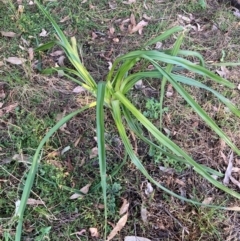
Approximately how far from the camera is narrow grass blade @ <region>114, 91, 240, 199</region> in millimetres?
1491

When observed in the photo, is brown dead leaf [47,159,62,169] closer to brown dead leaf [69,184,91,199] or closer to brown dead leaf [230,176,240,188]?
brown dead leaf [69,184,91,199]


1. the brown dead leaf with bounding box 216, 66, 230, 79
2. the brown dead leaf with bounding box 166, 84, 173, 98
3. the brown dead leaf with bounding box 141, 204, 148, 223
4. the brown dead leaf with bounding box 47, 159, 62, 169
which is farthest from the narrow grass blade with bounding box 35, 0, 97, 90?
the brown dead leaf with bounding box 216, 66, 230, 79

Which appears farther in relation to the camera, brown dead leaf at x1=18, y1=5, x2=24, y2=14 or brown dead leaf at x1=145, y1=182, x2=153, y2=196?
brown dead leaf at x1=18, y1=5, x2=24, y2=14

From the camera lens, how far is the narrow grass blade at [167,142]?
1.49 meters

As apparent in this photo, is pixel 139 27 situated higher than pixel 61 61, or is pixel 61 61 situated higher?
pixel 139 27

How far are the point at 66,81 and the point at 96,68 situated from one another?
0.21 metres

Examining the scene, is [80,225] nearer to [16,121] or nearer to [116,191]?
[116,191]

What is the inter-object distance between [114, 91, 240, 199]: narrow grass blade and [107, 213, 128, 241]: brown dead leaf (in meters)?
0.40

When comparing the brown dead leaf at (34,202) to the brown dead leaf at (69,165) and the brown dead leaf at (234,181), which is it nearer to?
the brown dead leaf at (69,165)

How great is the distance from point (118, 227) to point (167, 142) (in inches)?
18.2

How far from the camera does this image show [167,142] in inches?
60.9

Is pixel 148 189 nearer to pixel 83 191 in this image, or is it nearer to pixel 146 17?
pixel 83 191

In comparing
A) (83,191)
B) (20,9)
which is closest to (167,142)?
(83,191)

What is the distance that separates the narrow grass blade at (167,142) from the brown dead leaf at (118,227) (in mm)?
397
